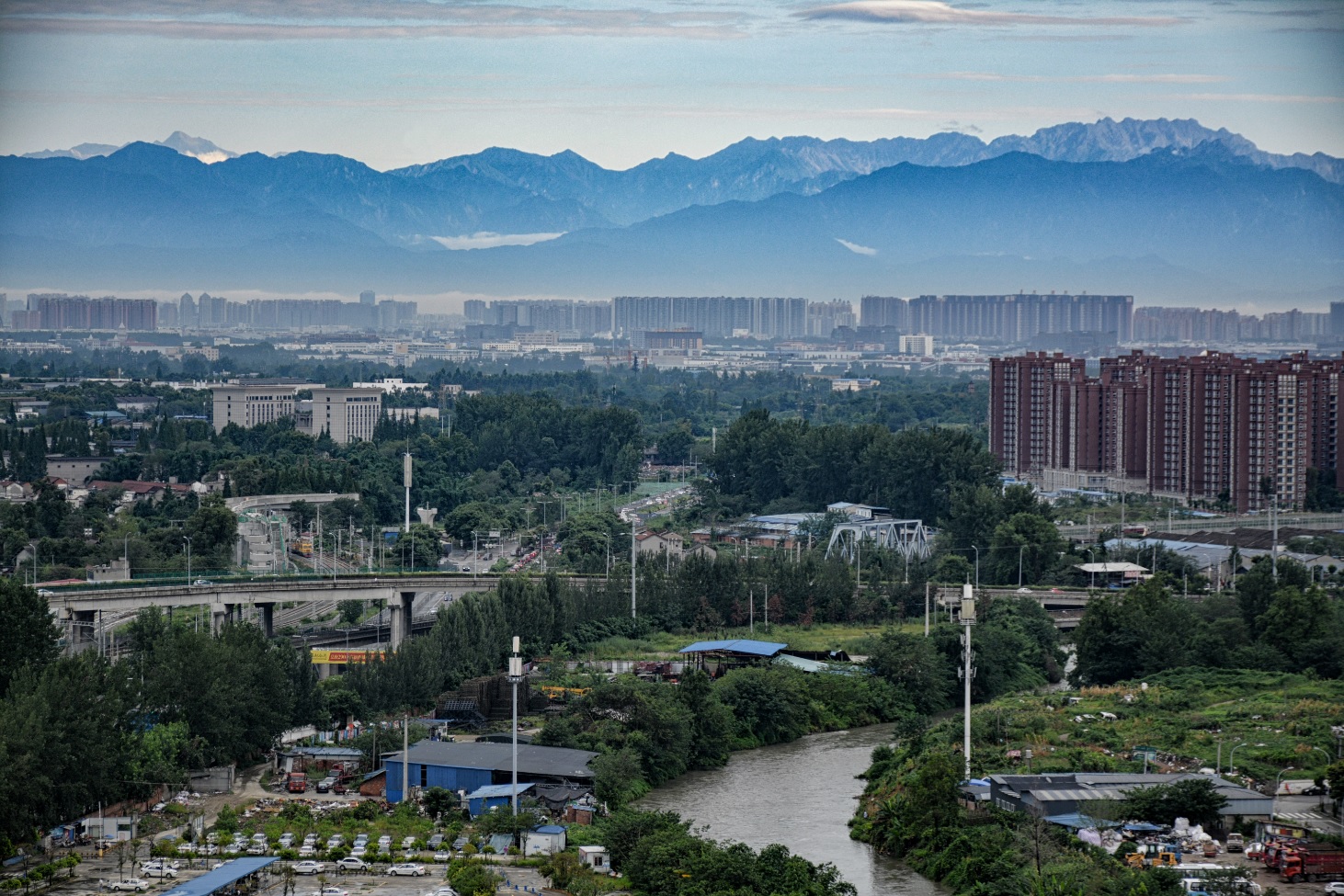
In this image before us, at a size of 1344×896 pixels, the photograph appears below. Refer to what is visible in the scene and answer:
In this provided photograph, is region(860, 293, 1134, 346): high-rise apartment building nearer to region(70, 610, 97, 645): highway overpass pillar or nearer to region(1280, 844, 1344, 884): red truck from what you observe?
region(70, 610, 97, 645): highway overpass pillar

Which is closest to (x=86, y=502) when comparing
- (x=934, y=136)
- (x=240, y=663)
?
(x=240, y=663)

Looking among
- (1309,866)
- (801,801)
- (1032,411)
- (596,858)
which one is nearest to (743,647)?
(801,801)

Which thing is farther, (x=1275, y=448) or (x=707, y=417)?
(x=707, y=417)

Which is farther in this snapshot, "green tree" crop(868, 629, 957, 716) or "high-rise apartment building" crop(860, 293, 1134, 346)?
"high-rise apartment building" crop(860, 293, 1134, 346)

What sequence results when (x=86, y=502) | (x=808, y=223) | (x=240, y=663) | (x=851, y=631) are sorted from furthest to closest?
(x=808, y=223) < (x=86, y=502) < (x=851, y=631) < (x=240, y=663)

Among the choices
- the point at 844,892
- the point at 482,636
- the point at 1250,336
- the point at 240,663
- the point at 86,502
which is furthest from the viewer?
the point at 1250,336

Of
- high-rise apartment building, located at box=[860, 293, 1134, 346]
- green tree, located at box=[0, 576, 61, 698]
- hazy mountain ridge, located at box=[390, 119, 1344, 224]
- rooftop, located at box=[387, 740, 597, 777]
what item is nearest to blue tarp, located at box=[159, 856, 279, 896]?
rooftop, located at box=[387, 740, 597, 777]

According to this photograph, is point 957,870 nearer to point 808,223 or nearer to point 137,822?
point 137,822
